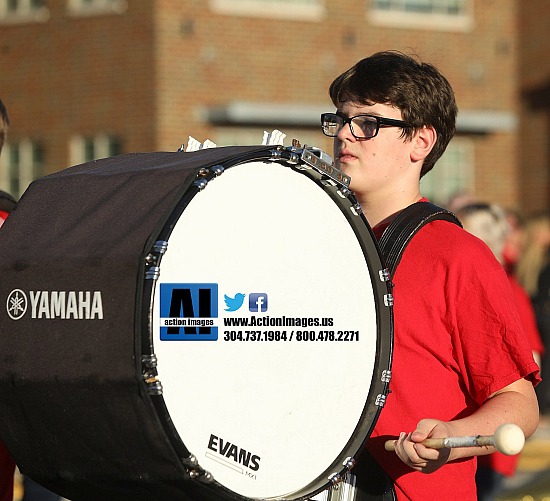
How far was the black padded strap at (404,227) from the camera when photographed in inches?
132

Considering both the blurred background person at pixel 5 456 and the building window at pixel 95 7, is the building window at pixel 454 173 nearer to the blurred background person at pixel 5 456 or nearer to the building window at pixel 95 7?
the building window at pixel 95 7

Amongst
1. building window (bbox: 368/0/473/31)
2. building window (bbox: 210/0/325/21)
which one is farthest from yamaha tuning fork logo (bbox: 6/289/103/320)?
building window (bbox: 368/0/473/31)

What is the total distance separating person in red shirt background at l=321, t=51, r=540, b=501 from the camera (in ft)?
10.8

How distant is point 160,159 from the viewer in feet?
10.1

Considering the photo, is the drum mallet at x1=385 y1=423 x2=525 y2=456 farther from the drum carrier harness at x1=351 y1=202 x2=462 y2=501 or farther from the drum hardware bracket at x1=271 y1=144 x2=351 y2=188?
the drum hardware bracket at x1=271 y1=144 x2=351 y2=188

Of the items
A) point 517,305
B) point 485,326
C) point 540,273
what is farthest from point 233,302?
point 540,273

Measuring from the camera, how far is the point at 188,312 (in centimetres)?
286

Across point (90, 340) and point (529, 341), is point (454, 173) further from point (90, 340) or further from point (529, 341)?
point (90, 340)

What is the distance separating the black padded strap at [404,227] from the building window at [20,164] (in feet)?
46.2

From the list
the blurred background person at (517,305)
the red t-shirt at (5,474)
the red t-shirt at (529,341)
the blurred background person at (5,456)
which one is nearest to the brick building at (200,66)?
the blurred background person at (517,305)

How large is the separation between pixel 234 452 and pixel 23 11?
14.9m

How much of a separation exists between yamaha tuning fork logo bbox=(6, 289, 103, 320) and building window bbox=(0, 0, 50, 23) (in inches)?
565

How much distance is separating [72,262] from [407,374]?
3.08 feet

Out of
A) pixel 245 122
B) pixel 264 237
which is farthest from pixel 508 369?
pixel 245 122
